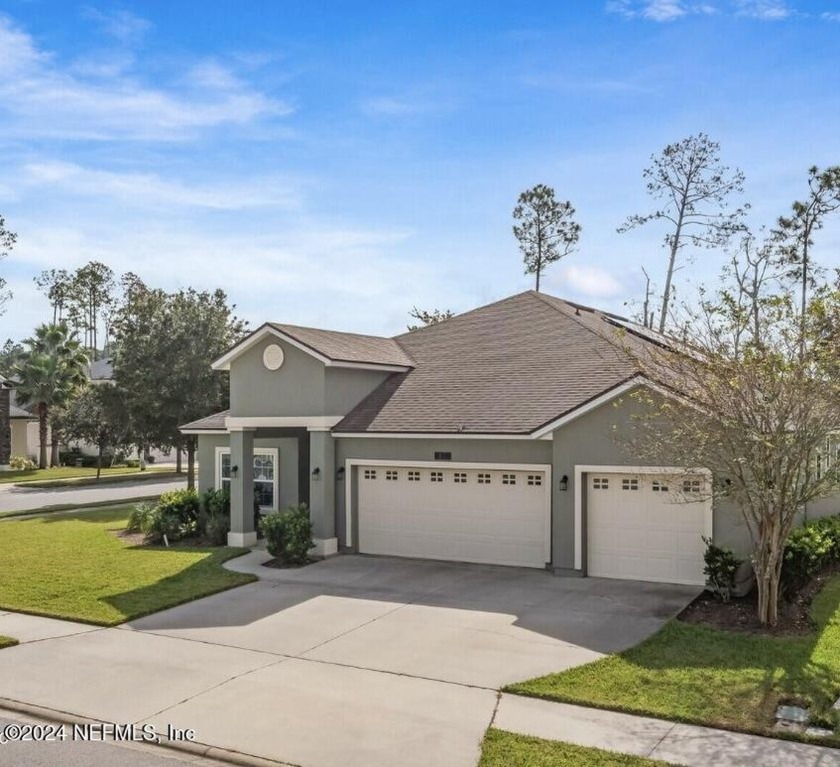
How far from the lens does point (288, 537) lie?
16766mm

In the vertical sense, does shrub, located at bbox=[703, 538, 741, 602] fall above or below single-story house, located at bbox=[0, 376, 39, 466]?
below

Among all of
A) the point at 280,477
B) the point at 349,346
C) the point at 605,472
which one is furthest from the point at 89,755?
the point at 280,477

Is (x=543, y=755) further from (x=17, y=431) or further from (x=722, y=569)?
(x=17, y=431)

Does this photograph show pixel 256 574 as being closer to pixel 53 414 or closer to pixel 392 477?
pixel 392 477

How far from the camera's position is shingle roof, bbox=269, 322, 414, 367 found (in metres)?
18.2

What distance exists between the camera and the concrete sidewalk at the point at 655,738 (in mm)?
7289

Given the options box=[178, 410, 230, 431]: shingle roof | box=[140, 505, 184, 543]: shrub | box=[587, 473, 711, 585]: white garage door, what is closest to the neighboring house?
box=[587, 473, 711, 585]: white garage door

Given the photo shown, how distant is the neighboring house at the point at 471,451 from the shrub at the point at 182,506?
1048 millimetres

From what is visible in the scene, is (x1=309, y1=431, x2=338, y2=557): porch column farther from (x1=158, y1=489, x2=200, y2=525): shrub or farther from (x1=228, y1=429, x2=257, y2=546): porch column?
(x1=158, y1=489, x2=200, y2=525): shrub

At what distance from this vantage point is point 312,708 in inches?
341

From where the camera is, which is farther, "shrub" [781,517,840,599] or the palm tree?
the palm tree

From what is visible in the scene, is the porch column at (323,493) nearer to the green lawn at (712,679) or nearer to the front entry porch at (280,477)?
the front entry porch at (280,477)

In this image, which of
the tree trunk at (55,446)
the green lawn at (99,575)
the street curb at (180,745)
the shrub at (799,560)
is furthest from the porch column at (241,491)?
the tree trunk at (55,446)

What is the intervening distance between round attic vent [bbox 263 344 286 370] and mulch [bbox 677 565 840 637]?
410 inches
